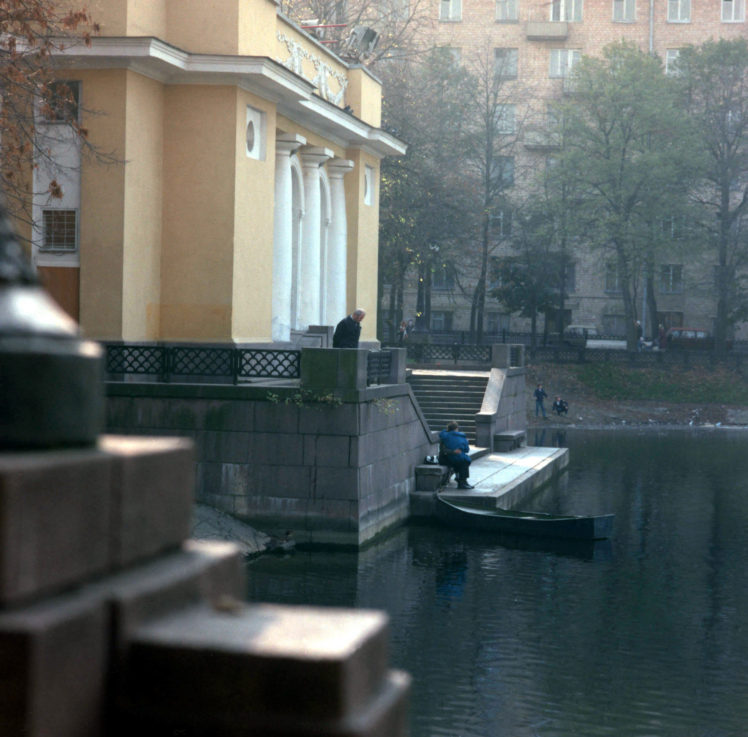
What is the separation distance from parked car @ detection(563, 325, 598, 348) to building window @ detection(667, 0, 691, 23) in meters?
16.8

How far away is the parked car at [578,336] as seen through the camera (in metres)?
52.0

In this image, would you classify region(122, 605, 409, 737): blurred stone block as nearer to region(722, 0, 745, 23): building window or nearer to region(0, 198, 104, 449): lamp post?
region(0, 198, 104, 449): lamp post

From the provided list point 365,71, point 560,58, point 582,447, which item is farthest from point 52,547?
point 560,58

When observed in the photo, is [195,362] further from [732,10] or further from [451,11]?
[732,10]

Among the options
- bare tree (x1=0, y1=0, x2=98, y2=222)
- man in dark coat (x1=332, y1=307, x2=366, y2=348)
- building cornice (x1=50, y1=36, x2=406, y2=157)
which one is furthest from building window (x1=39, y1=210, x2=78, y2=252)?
man in dark coat (x1=332, y1=307, x2=366, y2=348)

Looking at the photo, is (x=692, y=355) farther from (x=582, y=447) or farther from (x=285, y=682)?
(x=285, y=682)

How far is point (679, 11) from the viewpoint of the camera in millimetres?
65062

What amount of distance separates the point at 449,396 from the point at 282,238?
287 inches

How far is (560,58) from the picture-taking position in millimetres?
65438

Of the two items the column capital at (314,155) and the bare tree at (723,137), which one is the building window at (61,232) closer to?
the column capital at (314,155)

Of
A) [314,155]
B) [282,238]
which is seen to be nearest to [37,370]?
[282,238]

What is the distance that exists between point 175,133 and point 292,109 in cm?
383

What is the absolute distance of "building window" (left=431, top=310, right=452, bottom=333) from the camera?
65.3m

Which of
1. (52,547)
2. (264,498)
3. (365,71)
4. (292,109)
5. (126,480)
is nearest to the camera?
(52,547)
